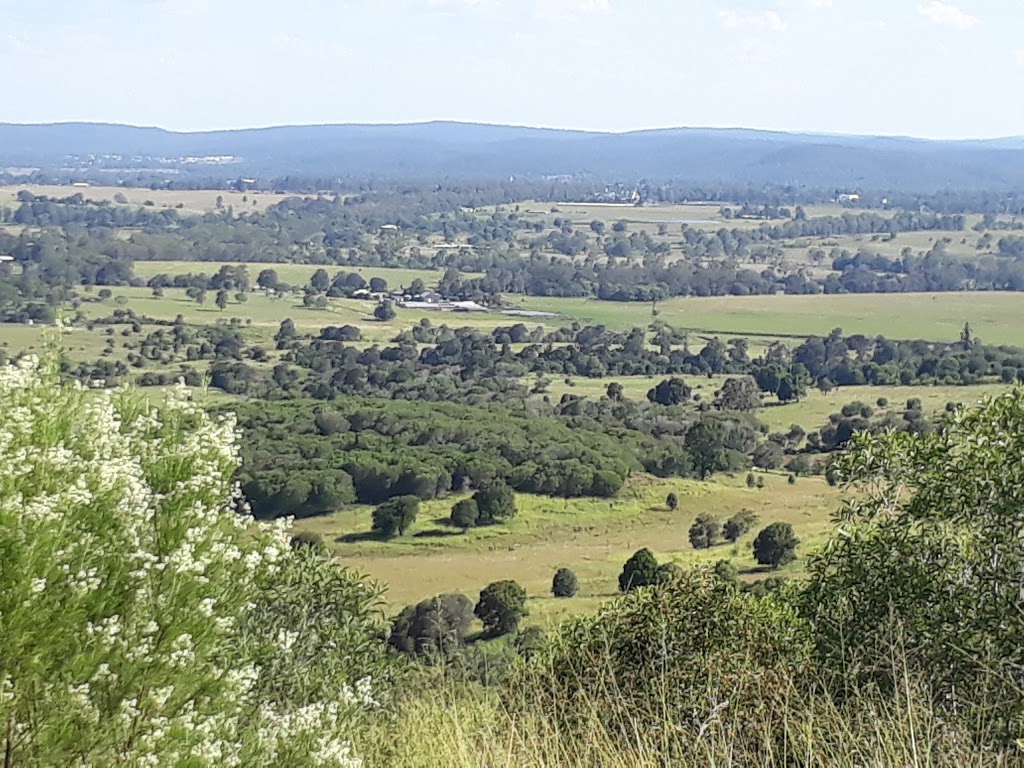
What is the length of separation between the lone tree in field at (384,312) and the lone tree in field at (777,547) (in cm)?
5674

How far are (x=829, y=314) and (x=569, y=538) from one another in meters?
56.2

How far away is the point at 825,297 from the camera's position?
9519 centimetres

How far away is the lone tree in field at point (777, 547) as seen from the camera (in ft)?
86.6

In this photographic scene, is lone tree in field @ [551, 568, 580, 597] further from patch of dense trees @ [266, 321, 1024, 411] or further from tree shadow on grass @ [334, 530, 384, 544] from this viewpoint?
patch of dense trees @ [266, 321, 1024, 411]

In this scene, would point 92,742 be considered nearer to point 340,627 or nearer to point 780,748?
point 780,748

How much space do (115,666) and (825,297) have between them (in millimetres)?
94860

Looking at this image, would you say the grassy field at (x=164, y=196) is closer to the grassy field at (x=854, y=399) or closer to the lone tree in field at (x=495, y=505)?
the grassy field at (x=854, y=399)

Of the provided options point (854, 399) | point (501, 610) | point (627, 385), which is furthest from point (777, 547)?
point (627, 385)

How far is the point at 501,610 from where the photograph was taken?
2214 cm

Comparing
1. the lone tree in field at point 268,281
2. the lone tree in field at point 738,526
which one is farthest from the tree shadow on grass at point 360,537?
the lone tree in field at point 268,281

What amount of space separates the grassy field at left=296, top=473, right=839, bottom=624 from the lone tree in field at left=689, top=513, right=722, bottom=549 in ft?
0.94

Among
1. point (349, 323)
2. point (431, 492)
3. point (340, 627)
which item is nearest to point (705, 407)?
point (431, 492)

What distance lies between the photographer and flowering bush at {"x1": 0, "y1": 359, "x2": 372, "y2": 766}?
3377 mm

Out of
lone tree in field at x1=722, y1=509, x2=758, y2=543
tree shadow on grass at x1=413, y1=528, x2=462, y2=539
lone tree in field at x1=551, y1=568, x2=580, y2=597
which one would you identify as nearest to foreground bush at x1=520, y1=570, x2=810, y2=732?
lone tree in field at x1=551, y1=568, x2=580, y2=597
